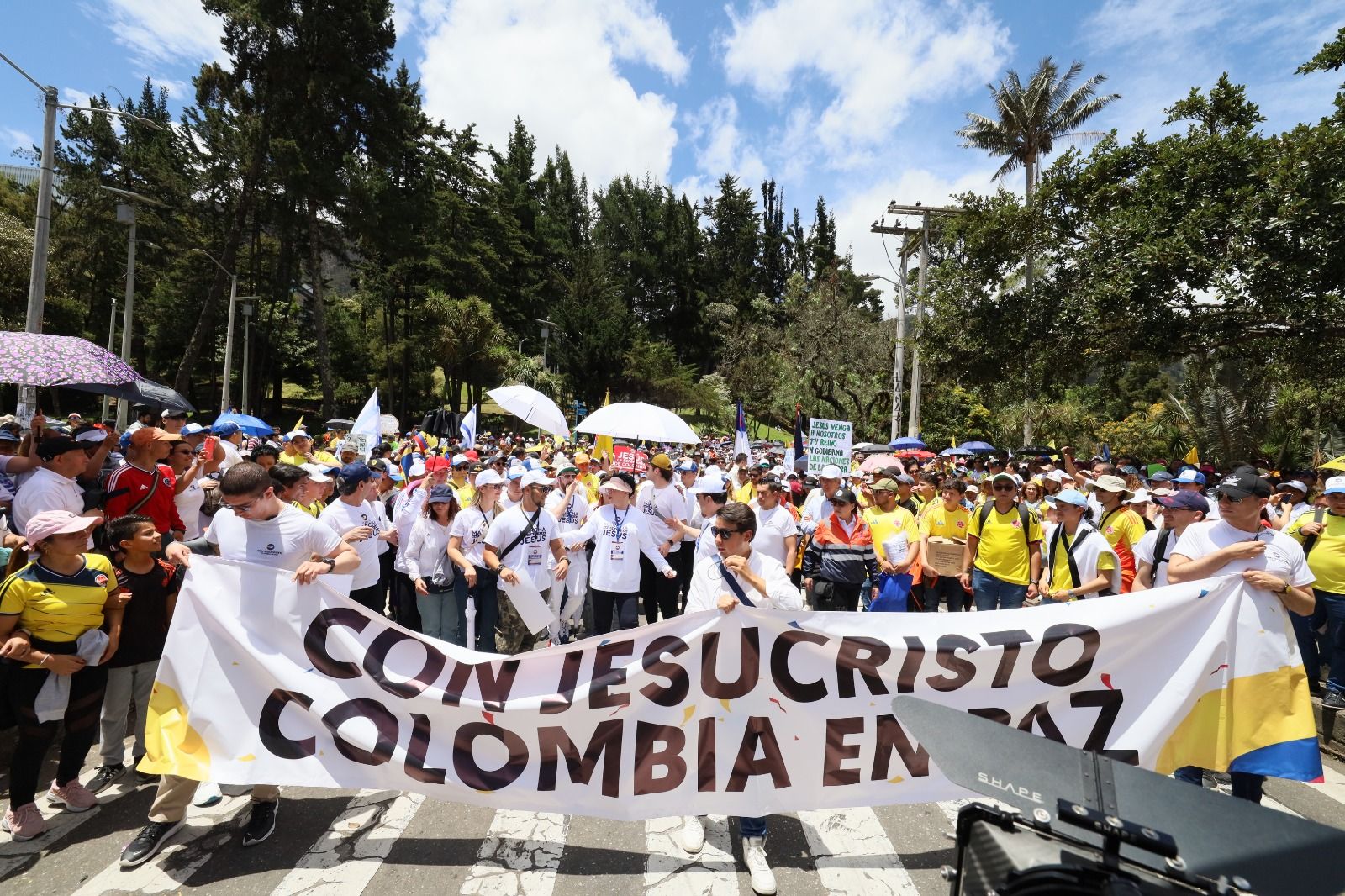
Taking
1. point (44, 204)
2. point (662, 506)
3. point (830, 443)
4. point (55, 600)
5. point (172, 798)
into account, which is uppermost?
point (44, 204)

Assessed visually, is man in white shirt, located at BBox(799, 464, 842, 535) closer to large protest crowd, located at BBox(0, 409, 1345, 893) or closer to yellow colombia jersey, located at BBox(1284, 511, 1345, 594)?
large protest crowd, located at BBox(0, 409, 1345, 893)

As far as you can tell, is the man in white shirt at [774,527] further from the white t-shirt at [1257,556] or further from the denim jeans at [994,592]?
the white t-shirt at [1257,556]

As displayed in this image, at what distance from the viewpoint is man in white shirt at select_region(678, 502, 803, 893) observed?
3.62 m

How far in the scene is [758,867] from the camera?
11.0 feet

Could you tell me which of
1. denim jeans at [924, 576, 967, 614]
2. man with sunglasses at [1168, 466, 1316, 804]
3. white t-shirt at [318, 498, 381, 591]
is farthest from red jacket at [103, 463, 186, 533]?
man with sunglasses at [1168, 466, 1316, 804]

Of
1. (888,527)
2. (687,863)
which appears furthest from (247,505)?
(888,527)

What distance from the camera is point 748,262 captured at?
2645 inches

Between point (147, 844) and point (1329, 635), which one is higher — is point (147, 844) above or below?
below

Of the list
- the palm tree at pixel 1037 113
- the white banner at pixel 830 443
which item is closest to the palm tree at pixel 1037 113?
the palm tree at pixel 1037 113

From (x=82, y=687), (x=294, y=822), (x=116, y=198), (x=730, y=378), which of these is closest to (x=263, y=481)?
(x=82, y=687)

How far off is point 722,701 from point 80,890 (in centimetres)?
308

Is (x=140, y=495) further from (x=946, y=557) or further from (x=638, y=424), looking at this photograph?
(x=946, y=557)

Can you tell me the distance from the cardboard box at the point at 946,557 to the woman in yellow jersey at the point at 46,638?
20.9 ft

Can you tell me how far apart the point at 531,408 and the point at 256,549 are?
24.7ft
